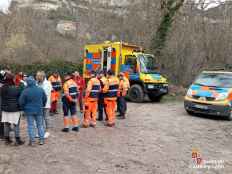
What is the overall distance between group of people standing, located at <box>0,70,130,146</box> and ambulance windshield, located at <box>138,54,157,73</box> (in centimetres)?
436

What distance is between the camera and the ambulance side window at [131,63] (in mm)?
15538

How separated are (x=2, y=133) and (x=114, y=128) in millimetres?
3254

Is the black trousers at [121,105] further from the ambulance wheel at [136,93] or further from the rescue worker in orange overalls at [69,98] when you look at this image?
the ambulance wheel at [136,93]

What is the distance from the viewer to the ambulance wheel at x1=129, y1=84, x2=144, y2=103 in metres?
15.5

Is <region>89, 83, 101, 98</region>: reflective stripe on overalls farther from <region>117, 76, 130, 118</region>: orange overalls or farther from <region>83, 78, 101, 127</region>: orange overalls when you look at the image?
<region>117, 76, 130, 118</region>: orange overalls

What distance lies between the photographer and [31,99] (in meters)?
7.33

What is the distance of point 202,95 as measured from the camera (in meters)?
11.9

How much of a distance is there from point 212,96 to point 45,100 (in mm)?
6435

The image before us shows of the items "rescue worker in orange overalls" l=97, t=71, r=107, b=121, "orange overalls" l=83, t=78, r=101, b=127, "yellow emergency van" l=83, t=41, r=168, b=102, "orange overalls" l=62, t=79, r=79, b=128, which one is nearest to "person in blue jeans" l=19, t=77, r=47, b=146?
"orange overalls" l=62, t=79, r=79, b=128

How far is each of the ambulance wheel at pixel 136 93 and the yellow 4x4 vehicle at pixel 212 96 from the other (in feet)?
10.6

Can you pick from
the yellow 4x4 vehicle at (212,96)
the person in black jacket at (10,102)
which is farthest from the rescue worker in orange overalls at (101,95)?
the yellow 4x4 vehicle at (212,96)

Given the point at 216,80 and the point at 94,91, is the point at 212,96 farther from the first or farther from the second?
the point at 94,91

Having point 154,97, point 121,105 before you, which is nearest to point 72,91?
point 121,105

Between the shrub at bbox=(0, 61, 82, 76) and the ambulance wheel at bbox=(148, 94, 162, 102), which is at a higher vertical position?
the shrub at bbox=(0, 61, 82, 76)
